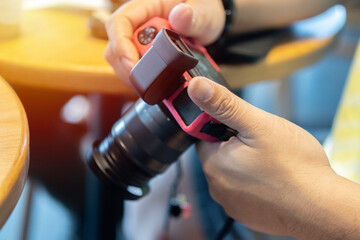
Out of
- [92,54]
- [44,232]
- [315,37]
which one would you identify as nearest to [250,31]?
[315,37]

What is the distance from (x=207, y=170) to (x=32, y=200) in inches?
27.7

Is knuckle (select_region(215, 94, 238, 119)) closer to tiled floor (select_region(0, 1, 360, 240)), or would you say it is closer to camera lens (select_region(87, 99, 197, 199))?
camera lens (select_region(87, 99, 197, 199))

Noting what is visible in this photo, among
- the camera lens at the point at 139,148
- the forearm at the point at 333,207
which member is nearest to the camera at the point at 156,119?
the camera lens at the point at 139,148

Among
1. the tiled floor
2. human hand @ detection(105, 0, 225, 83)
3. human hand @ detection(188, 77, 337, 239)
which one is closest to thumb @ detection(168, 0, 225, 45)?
human hand @ detection(105, 0, 225, 83)

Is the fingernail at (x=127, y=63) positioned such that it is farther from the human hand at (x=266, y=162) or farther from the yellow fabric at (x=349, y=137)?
the yellow fabric at (x=349, y=137)

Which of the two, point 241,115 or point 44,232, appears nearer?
point 241,115

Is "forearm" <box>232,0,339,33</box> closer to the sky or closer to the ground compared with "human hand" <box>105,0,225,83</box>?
closer to the ground

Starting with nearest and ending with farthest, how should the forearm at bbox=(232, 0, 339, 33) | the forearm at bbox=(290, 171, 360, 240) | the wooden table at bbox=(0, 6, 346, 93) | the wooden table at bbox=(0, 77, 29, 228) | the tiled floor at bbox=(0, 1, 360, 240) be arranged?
the wooden table at bbox=(0, 77, 29, 228)
the forearm at bbox=(290, 171, 360, 240)
the wooden table at bbox=(0, 6, 346, 93)
the forearm at bbox=(232, 0, 339, 33)
the tiled floor at bbox=(0, 1, 360, 240)

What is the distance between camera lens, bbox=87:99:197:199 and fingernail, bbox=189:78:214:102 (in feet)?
0.30

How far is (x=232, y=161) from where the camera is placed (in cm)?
37

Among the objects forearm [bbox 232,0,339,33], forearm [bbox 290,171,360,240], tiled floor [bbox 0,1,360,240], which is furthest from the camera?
tiled floor [bbox 0,1,360,240]

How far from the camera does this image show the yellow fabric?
68 centimetres

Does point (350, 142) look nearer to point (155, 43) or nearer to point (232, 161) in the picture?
point (232, 161)

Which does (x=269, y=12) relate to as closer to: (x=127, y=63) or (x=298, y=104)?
(x=127, y=63)
